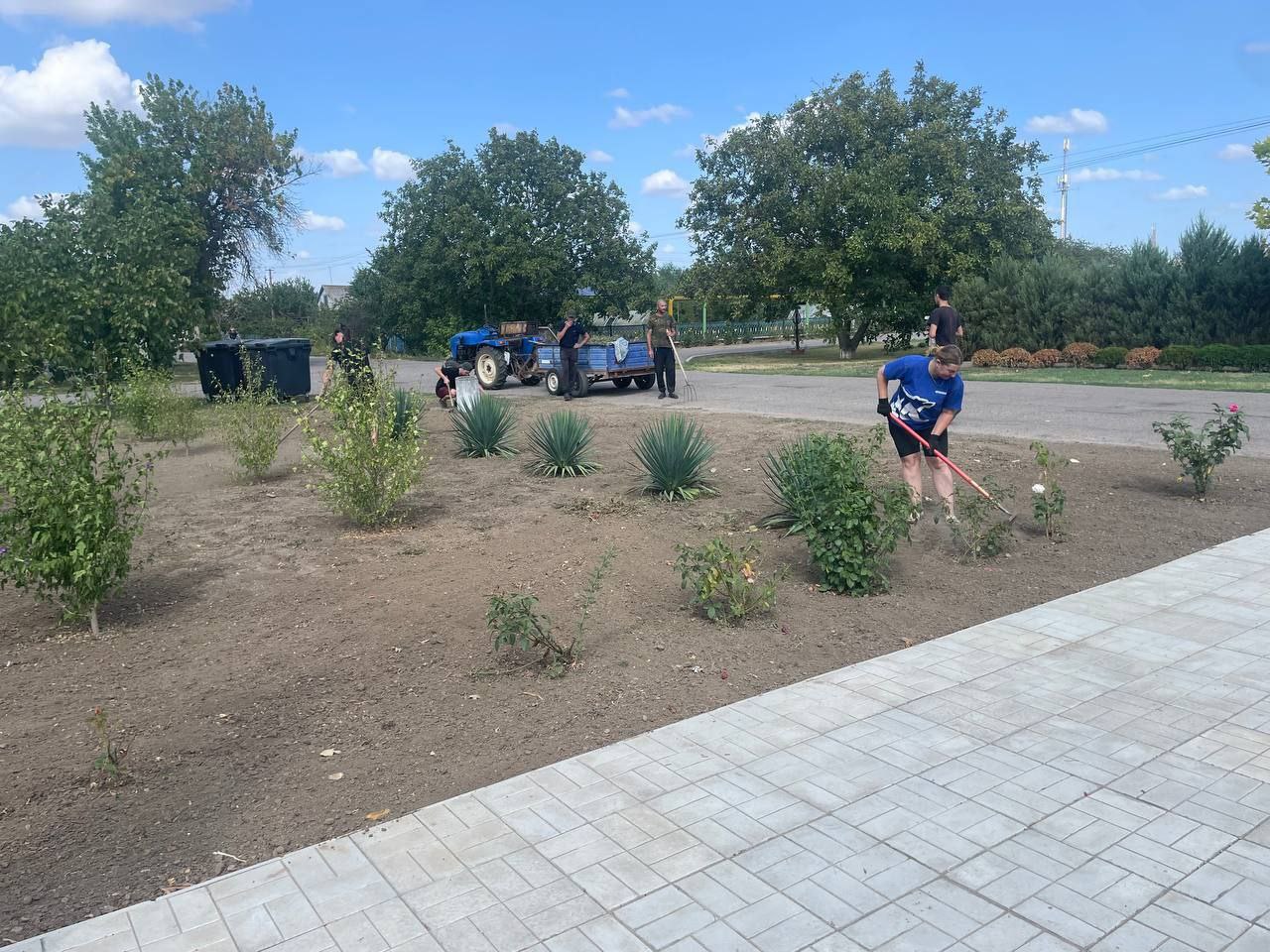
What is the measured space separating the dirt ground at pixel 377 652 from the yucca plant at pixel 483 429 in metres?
2.32

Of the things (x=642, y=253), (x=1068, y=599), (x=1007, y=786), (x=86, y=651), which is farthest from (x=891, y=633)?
(x=642, y=253)

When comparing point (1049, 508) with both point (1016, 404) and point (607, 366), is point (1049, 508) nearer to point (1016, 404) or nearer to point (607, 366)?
point (1016, 404)

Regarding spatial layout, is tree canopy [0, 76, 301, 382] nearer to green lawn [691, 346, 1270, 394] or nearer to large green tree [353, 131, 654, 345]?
large green tree [353, 131, 654, 345]

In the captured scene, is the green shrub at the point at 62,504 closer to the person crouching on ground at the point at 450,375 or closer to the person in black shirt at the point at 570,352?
the person crouching on ground at the point at 450,375

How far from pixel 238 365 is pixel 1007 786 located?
1919cm

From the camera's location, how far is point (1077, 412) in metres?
14.8

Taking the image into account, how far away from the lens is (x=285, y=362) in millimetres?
20156

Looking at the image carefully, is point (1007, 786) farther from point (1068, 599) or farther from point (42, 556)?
point (42, 556)

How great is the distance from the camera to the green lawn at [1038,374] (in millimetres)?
18562

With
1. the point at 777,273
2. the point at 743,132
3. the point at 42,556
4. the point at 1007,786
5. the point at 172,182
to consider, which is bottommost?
the point at 1007,786

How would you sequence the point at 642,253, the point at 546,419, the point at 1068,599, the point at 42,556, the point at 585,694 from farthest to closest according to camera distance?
the point at 642,253, the point at 546,419, the point at 1068,599, the point at 42,556, the point at 585,694

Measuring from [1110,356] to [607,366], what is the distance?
13.2m

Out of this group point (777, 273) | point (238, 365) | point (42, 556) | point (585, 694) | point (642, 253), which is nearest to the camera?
point (585, 694)

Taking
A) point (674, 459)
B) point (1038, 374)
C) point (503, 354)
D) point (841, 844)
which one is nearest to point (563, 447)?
point (674, 459)
